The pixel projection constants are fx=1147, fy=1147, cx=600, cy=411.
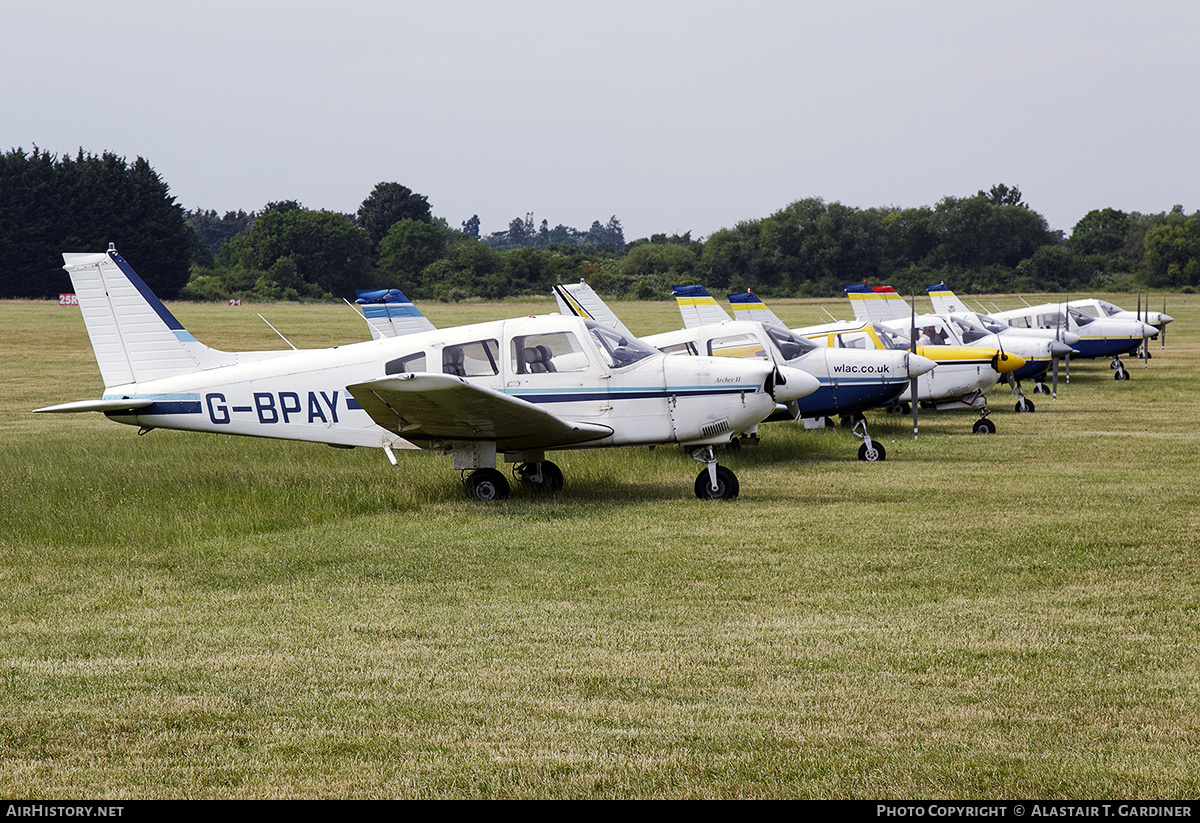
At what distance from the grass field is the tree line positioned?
74319 mm

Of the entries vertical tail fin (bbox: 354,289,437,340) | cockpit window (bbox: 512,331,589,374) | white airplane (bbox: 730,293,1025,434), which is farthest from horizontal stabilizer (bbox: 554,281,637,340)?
cockpit window (bbox: 512,331,589,374)

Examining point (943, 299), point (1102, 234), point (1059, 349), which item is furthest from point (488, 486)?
point (1102, 234)

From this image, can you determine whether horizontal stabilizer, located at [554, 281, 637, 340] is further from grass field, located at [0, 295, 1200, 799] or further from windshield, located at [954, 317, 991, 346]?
grass field, located at [0, 295, 1200, 799]

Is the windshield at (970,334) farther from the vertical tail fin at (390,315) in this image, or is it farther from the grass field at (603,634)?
the vertical tail fin at (390,315)

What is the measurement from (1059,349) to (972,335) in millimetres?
3849

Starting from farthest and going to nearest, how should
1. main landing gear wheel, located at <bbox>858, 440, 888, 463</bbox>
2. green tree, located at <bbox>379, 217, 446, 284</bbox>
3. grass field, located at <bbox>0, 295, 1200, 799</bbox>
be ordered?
green tree, located at <bbox>379, 217, 446, 284</bbox> → main landing gear wheel, located at <bbox>858, 440, 888, 463</bbox> → grass field, located at <bbox>0, 295, 1200, 799</bbox>

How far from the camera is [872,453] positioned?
14.2 metres

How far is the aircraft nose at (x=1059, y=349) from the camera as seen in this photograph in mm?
21841

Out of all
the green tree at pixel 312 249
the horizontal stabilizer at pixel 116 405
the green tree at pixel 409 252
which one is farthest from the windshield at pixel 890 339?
the green tree at pixel 409 252

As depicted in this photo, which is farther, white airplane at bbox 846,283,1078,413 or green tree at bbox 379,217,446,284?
green tree at bbox 379,217,446,284

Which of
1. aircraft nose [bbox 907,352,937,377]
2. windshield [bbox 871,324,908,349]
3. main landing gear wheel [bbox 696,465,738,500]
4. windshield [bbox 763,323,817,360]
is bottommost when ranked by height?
main landing gear wheel [bbox 696,465,738,500]

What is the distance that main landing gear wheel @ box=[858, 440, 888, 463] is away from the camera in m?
14.1

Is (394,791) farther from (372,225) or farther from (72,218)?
(372,225)

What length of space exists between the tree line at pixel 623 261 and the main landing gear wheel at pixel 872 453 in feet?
238
